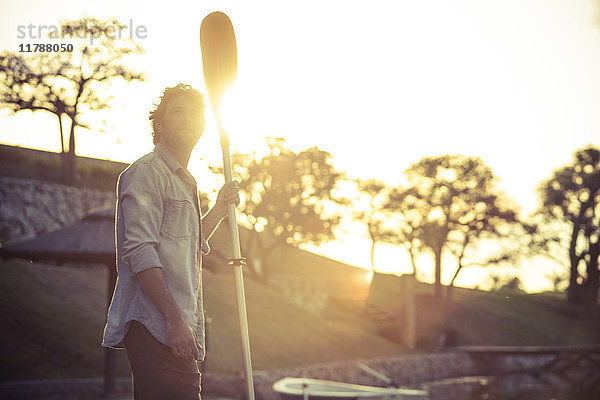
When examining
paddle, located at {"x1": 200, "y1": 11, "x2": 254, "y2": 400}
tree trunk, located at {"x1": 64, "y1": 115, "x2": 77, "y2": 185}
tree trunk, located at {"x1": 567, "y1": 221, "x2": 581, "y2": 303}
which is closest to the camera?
paddle, located at {"x1": 200, "y1": 11, "x2": 254, "y2": 400}

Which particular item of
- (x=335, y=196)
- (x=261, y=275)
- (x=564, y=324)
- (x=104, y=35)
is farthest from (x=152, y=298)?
(x=564, y=324)

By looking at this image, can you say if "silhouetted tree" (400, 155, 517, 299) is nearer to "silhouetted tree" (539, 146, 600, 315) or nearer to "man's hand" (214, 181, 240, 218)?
"silhouetted tree" (539, 146, 600, 315)

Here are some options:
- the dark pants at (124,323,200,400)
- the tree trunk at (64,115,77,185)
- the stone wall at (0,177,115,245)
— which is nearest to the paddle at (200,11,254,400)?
the dark pants at (124,323,200,400)

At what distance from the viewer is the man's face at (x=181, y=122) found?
292 cm

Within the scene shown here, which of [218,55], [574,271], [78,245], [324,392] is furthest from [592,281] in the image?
[218,55]

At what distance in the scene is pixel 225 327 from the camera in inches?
882

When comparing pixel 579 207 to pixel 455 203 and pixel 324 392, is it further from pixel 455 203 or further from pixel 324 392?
pixel 324 392

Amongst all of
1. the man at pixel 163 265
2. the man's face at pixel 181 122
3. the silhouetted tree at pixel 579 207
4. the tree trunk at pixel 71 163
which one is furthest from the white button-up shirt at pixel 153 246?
the silhouetted tree at pixel 579 207

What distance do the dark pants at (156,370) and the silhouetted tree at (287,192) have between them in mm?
30827

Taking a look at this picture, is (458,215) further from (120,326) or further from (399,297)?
(120,326)

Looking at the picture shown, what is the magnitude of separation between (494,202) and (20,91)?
83.4ft

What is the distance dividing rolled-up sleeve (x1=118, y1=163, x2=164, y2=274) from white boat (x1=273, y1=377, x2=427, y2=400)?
39.6 ft

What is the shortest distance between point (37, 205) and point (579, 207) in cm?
3927

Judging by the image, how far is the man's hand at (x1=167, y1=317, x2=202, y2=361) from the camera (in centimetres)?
254
